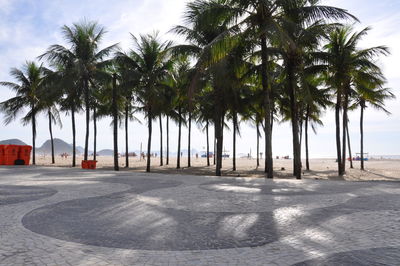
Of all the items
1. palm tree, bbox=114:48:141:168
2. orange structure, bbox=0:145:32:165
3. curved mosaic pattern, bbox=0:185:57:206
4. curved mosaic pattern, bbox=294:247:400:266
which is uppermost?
palm tree, bbox=114:48:141:168

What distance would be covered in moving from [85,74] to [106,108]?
8130 mm

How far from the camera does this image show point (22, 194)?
880 cm

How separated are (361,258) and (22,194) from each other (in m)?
8.82

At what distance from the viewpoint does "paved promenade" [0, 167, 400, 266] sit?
12.4ft

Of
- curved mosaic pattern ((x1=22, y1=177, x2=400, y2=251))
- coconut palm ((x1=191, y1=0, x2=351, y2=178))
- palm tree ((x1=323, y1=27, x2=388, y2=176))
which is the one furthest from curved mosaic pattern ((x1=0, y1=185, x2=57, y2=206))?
palm tree ((x1=323, y1=27, x2=388, y2=176))

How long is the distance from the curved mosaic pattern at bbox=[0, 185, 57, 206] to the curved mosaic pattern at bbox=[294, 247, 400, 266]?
7264 millimetres

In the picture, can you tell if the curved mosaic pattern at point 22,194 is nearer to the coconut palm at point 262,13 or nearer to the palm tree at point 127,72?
the coconut palm at point 262,13

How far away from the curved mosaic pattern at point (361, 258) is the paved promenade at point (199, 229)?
1 cm

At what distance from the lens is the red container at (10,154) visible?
2430 cm

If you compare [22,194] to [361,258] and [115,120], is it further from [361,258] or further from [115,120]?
[115,120]

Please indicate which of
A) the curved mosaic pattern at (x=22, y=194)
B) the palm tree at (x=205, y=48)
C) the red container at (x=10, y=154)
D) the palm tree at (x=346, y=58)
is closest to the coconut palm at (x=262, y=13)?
the palm tree at (x=205, y=48)

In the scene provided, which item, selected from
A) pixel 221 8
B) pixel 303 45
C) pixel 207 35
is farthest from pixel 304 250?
pixel 207 35

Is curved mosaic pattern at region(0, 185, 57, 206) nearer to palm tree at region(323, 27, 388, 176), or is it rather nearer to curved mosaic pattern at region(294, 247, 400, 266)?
curved mosaic pattern at region(294, 247, 400, 266)

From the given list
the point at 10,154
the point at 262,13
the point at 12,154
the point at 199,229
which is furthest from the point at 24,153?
the point at 199,229
